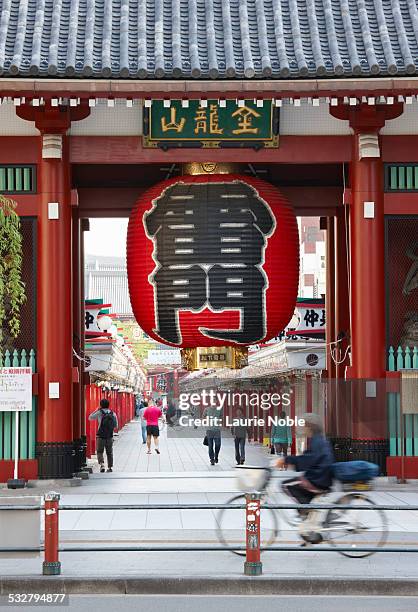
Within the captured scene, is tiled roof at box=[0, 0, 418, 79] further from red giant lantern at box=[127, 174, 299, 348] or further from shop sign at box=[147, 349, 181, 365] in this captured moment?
shop sign at box=[147, 349, 181, 365]

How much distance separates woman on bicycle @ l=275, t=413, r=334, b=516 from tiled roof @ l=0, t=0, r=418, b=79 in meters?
8.08

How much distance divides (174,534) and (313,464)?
263 centimetres

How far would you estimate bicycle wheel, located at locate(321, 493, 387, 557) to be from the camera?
13.7m

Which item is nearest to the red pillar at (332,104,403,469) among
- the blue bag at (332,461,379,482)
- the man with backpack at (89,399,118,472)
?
the blue bag at (332,461,379,482)

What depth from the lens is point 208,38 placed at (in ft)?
71.4

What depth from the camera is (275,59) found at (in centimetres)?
2103

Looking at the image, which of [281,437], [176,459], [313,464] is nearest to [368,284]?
[281,437]

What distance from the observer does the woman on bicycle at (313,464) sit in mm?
13820

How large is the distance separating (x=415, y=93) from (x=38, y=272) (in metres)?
7.31

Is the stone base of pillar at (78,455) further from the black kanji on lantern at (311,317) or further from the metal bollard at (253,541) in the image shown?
Answer: the metal bollard at (253,541)

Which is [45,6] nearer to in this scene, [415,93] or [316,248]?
[415,93]

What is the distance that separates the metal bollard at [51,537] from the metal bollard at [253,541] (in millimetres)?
1912

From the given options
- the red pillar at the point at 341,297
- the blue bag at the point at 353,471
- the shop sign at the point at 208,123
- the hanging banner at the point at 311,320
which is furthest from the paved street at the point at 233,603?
the hanging banner at the point at 311,320

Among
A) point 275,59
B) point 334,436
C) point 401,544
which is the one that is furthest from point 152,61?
point 401,544
